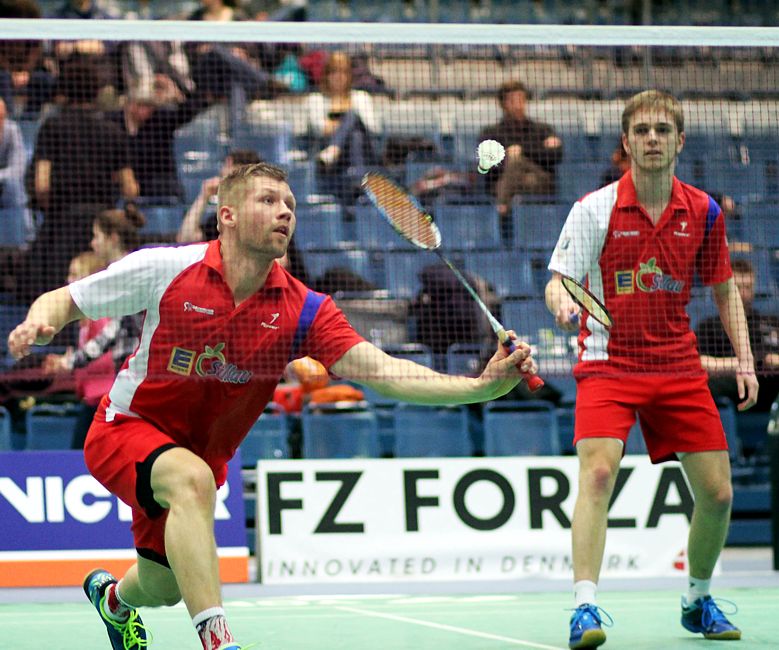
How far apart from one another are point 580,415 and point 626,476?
270 cm

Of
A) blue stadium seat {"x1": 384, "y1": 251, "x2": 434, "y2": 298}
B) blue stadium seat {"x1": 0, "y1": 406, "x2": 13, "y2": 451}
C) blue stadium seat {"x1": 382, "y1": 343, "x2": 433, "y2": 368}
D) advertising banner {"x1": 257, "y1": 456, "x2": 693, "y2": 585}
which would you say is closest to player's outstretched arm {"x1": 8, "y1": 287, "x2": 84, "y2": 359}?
advertising banner {"x1": 257, "y1": 456, "x2": 693, "y2": 585}

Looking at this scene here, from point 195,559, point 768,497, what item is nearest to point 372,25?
point 195,559

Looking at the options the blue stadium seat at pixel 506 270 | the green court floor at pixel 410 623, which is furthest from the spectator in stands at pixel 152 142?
the green court floor at pixel 410 623

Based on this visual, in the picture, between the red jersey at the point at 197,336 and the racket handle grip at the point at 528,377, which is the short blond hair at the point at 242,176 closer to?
the red jersey at the point at 197,336

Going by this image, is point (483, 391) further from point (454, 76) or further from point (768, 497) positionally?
point (454, 76)

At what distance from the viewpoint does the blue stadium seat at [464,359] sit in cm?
856

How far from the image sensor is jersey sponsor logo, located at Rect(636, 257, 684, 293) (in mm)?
5355

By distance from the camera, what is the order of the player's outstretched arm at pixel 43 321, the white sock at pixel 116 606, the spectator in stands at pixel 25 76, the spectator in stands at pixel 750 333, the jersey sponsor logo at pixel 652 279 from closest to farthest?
1. the player's outstretched arm at pixel 43 321
2. the white sock at pixel 116 606
3. the jersey sponsor logo at pixel 652 279
4. the spectator in stands at pixel 750 333
5. the spectator in stands at pixel 25 76

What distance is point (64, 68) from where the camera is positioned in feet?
33.1

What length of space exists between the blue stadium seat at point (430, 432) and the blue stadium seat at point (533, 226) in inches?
45.2

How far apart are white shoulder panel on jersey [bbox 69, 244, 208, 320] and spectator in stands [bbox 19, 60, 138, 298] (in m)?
4.22

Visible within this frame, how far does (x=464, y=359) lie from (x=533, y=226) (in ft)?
3.18

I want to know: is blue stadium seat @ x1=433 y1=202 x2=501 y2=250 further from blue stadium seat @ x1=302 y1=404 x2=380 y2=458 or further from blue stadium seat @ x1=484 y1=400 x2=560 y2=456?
blue stadium seat @ x1=302 y1=404 x2=380 y2=458

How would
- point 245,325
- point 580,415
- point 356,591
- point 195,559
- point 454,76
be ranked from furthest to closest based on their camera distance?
point 454,76
point 356,591
point 580,415
point 245,325
point 195,559
